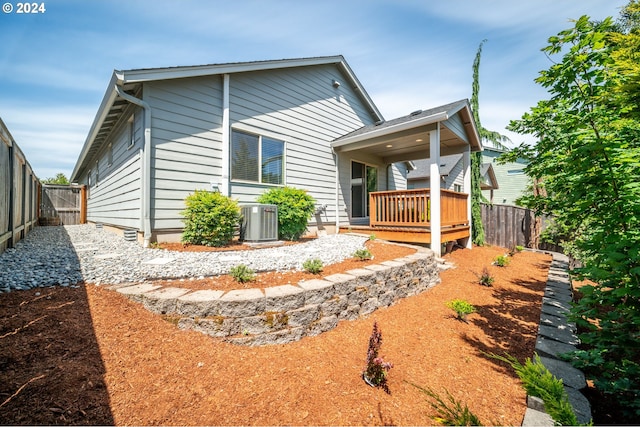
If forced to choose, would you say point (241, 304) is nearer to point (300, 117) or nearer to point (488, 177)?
point (300, 117)

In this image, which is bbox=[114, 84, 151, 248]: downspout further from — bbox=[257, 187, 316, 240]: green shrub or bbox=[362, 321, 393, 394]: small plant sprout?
bbox=[362, 321, 393, 394]: small plant sprout

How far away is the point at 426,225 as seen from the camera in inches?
243

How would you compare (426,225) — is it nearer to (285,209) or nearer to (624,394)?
(285,209)

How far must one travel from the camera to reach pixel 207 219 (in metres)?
4.95

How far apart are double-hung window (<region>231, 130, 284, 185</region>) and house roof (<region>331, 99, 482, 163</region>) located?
2.25m

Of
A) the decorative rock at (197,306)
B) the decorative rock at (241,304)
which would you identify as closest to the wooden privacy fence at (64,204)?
the decorative rock at (197,306)

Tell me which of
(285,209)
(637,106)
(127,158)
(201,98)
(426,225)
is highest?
(201,98)

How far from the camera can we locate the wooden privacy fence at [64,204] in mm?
13312

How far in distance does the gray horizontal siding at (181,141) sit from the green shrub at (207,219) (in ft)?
1.44

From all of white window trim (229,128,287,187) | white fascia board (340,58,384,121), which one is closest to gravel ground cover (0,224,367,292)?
white window trim (229,128,287,187)

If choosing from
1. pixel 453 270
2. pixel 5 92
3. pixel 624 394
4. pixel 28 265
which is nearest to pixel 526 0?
pixel 453 270

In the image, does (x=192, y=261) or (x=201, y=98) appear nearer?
(x=192, y=261)

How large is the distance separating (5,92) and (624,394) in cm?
1096

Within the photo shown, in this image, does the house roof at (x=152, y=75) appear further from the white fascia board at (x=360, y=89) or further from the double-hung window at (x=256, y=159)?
the double-hung window at (x=256, y=159)
